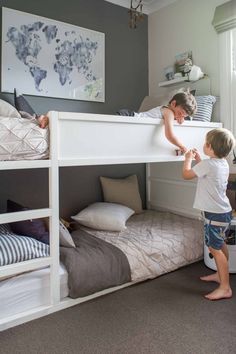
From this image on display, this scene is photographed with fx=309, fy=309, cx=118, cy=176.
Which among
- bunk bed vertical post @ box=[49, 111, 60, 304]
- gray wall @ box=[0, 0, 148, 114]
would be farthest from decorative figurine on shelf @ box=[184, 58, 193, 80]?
bunk bed vertical post @ box=[49, 111, 60, 304]

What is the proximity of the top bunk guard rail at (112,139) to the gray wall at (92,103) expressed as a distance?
40.3 inches

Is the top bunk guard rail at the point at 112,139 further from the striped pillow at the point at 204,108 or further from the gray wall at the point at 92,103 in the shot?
the gray wall at the point at 92,103

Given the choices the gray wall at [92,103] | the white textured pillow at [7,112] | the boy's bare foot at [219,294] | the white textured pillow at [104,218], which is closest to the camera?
the white textured pillow at [7,112]

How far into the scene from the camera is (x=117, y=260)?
1.99 metres

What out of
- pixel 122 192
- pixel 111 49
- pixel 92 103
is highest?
pixel 111 49

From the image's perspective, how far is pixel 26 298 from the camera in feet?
5.56

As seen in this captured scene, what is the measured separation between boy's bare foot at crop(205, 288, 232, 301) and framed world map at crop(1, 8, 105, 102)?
200 centimetres

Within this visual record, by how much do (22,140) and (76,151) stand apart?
0.33 m

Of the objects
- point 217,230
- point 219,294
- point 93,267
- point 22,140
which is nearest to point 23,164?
point 22,140

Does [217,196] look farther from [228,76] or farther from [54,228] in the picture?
[228,76]

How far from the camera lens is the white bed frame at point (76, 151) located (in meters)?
1.66

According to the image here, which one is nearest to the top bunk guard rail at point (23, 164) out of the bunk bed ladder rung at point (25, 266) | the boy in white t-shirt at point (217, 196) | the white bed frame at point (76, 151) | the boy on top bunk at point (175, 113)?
the white bed frame at point (76, 151)

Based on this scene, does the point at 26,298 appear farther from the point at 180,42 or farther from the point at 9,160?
the point at 180,42

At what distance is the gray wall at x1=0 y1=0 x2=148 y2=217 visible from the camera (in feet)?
8.69
